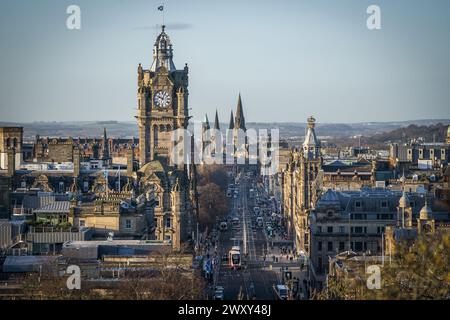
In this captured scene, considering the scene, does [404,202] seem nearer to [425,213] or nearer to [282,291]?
[425,213]

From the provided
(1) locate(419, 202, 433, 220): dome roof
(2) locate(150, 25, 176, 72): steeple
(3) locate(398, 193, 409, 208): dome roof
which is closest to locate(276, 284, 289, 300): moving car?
(1) locate(419, 202, 433, 220): dome roof

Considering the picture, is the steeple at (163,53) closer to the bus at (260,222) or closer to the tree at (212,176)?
the bus at (260,222)

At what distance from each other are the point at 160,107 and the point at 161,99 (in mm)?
720

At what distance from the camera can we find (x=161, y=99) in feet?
322

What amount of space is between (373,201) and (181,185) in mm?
13916

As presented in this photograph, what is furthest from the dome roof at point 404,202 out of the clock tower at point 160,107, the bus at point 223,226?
the bus at point 223,226

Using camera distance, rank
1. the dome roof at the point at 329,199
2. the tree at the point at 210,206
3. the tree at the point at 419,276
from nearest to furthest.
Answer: the tree at the point at 419,276, the dome roof at the point at 329,199, the tree at the point at 210,206

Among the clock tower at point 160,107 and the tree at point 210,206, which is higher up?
the clock tower at point 160,107

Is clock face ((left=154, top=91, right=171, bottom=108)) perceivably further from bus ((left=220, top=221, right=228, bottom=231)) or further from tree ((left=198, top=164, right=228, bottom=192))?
tree ((left=198, top=164, right=228, bottom=192))

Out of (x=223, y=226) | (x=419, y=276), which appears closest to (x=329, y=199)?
(x=223, y=226)

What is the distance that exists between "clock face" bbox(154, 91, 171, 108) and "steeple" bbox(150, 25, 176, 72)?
229 cm

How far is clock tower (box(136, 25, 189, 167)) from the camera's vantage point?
97600mm

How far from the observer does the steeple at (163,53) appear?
9938 cm
